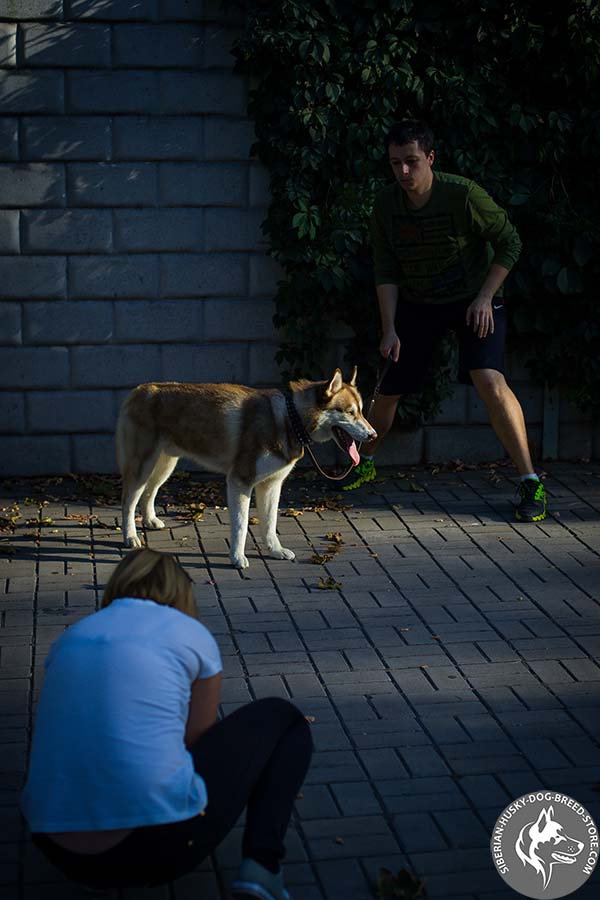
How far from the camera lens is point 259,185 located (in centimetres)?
844

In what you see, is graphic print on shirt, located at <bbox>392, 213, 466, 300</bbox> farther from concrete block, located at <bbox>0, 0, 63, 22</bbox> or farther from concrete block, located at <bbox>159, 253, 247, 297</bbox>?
concrete block, located at <bbox>0, 0, 63, 22</bbox>

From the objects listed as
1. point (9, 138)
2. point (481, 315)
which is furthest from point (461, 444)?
point (9, 138)

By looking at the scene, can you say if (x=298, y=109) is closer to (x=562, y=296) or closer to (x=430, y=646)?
(x=562, y=296)

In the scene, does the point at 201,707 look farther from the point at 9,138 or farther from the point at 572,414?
the point at 572,414

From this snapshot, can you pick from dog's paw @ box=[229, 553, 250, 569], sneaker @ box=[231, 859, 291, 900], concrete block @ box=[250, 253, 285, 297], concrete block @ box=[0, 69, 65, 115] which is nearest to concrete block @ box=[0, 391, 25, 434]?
concrete block @ box=[250, 253, 285, 297]

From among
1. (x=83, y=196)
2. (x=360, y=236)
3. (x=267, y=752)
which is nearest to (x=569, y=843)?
(x=267, y=752)

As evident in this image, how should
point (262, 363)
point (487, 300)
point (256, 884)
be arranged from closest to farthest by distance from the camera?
point (256, 884) → point (487, 300) → point (262, 363)

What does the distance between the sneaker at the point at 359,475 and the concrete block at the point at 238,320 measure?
3.86 ft

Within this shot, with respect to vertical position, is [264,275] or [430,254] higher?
[430,254]

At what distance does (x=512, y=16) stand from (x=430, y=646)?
15.4 ft

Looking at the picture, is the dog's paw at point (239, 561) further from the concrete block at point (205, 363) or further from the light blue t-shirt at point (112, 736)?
the light blue t-shirt at point (112, 736)

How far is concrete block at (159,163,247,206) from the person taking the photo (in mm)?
8320

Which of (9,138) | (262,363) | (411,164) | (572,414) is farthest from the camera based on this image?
(572,414)

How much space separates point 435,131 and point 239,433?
2.91 meters
